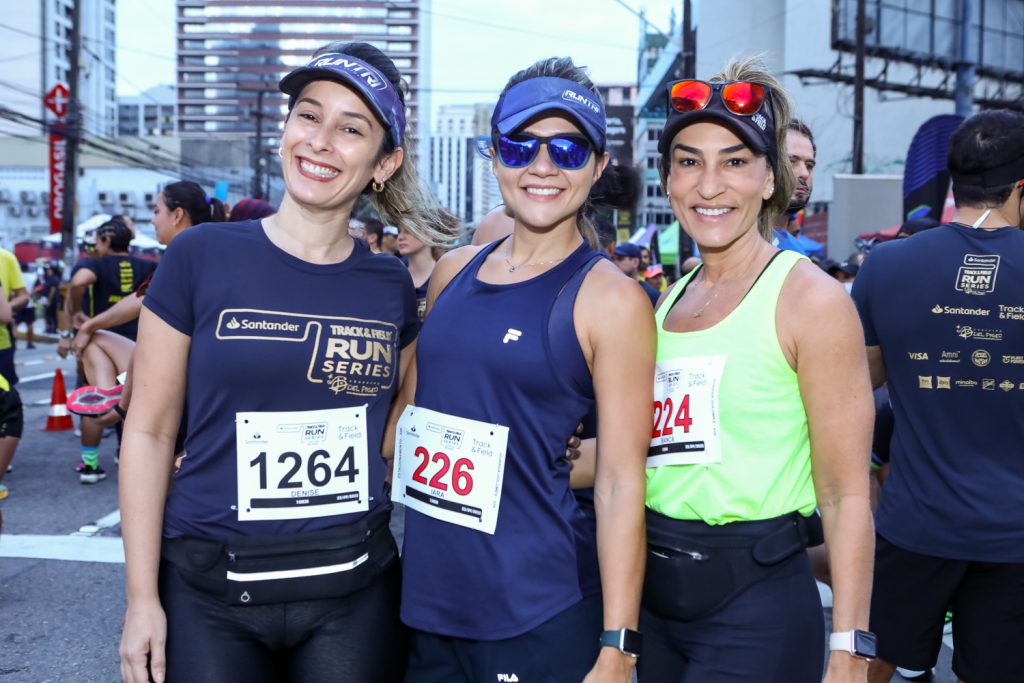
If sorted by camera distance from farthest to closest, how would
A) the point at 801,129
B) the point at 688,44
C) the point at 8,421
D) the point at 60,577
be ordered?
the point at 688,44
the point at 8,421
the point at 60,577
the point at 801,129

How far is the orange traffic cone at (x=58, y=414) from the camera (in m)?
10.3

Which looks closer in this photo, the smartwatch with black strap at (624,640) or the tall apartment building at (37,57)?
the smartwatch with black strap at (624,640)

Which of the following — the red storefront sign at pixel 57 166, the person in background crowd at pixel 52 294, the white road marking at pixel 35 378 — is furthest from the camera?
the red storefront sign at pixel 57 166

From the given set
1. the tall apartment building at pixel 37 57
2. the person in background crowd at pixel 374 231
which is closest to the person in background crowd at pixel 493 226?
the person in background crowd at pixel 374 231

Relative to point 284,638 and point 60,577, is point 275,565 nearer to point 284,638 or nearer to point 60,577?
point 284,638

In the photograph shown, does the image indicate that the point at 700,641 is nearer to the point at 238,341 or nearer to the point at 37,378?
the point at 238,341

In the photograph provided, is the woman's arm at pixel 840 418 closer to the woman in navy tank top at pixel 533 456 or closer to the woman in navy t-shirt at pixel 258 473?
the woman in navy tank top at pixel 533 456

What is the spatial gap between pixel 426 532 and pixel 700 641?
0.68 meters

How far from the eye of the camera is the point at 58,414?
1044 centimetres

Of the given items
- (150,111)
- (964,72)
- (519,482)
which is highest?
(150,111)

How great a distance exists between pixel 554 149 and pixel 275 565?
3.79ft

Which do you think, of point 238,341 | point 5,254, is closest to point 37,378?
point 5,254

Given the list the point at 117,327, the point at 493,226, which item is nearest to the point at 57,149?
the point at 117,327

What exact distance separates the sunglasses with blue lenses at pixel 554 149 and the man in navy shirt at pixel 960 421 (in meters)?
1.30
